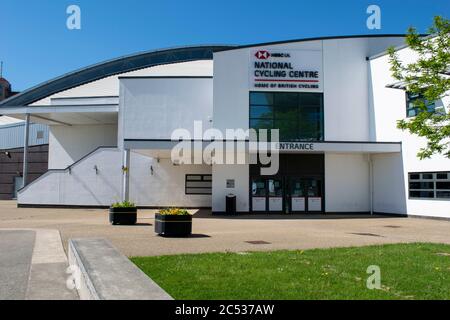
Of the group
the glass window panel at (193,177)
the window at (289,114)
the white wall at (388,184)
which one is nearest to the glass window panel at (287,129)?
the window at (289,114)

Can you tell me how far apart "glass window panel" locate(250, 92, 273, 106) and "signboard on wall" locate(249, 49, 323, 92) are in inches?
12.8

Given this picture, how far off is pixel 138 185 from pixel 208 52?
968 inches

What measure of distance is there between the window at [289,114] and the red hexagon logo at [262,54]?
202 cm

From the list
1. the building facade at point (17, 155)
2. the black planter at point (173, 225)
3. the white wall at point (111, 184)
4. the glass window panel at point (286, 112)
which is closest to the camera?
the black planter at point (173, 225)

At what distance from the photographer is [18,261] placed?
9750 millimetres

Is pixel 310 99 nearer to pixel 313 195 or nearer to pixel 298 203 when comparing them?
pixel 313 195

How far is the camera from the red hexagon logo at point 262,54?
26500 millimetres

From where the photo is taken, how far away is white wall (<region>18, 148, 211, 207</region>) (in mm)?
30438

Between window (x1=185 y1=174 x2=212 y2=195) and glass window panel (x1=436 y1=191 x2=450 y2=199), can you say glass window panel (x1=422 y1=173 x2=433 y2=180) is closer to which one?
glass window panel (x1=436 y1=191 x2=450 y2=199)

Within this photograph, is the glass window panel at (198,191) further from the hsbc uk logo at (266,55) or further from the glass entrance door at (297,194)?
the hsbc uk logo at (266,55)

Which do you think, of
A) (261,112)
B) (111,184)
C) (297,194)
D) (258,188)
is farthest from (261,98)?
(111,184)

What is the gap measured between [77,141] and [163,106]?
10290 mm

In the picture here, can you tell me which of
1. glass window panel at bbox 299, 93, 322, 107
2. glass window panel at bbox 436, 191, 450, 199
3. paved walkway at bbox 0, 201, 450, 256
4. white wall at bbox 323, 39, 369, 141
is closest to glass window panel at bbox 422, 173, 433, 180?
glass window panel at bbox 436, 191, 450, 199
